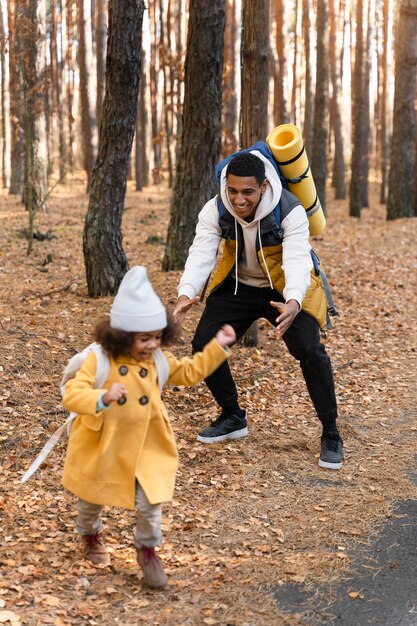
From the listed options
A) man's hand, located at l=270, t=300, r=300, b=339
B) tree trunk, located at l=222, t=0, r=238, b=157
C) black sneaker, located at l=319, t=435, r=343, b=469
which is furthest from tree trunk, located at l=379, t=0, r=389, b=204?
man's hand, located at l=270, t=300, r=300, b=339

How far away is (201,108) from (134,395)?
250 inches

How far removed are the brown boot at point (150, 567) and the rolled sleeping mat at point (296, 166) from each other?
2807mm

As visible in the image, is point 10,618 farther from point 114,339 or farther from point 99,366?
point 114,339

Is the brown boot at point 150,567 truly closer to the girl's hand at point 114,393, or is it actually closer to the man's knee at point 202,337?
the girl's hand at point 114,393

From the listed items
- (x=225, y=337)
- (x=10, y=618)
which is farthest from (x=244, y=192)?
(x=10, y=618)

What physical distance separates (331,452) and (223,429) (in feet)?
2.85

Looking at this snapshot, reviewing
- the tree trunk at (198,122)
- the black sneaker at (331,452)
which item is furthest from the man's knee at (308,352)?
the tree trunk at (198,122)

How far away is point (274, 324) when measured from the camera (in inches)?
216

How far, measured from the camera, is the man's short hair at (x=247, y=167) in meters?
4.96

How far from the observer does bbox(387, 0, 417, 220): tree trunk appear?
57.4 feet

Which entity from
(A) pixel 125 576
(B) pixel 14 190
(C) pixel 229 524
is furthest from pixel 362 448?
(B) pixel 14 190

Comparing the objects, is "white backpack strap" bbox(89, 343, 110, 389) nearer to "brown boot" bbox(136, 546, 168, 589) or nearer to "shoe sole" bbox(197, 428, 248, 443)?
"brown boot" bbox(136, 546, 168, 589)

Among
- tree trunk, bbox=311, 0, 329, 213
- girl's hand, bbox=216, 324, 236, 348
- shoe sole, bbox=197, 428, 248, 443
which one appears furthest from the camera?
tree trunk, bbox=311, 0, 329, 213

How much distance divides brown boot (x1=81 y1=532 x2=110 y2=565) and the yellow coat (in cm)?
43
